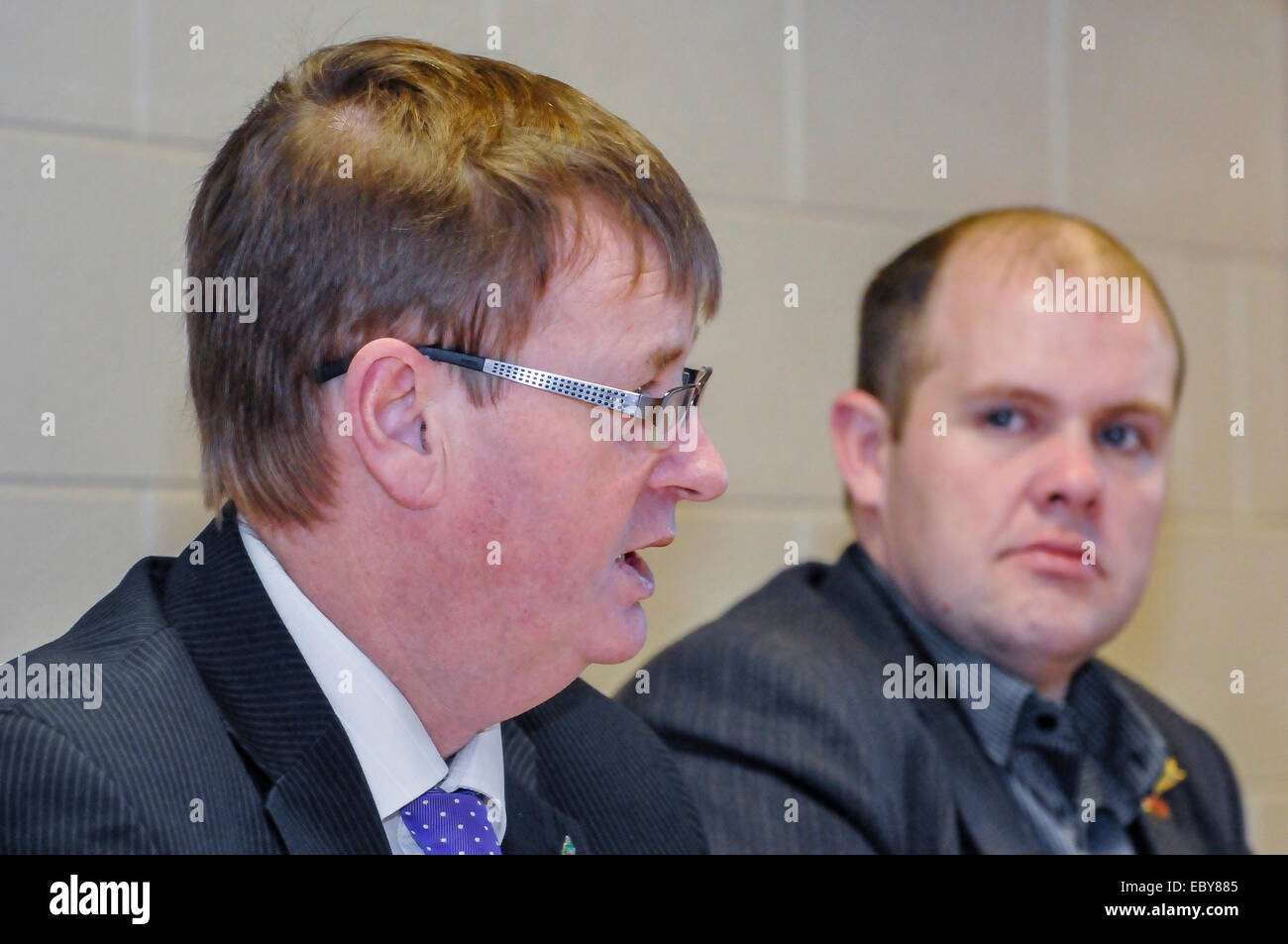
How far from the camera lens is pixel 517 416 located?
923 mm

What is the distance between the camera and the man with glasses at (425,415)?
0.90 meters

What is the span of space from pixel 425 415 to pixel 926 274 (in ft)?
2.62

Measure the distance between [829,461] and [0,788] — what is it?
1.13 m

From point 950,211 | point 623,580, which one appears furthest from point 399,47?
point 950,211

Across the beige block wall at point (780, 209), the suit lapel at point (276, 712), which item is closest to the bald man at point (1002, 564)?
the beige block wall at point (780, 209)

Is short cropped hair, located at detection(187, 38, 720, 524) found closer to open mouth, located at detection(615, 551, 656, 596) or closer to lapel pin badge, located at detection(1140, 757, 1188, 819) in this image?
open mouth, located at detection(615, 551, 656, 596)

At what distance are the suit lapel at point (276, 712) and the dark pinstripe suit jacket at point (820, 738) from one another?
0.41m

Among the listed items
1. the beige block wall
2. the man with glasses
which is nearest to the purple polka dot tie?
the man with glasses

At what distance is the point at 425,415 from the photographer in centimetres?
91

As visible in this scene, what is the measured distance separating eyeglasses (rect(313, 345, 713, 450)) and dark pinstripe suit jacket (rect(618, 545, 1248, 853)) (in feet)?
1.19

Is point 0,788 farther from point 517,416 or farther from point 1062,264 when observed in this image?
point 1062,264

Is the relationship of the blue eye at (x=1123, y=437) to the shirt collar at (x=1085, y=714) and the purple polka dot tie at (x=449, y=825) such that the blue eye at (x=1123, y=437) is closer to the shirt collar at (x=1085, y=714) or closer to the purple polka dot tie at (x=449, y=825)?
the shirt collar at (x=1085, y=714)

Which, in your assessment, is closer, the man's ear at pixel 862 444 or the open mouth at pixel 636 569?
the open mouth at pixel 636 569

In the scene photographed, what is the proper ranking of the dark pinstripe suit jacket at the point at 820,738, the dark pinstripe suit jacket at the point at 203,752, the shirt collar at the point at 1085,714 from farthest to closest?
the shirt collar at the point at 1085,714 < the dark pinstripe suit jacket at the point at 820,738 < the dark pinstripe suit jacket at the point at 203,752
